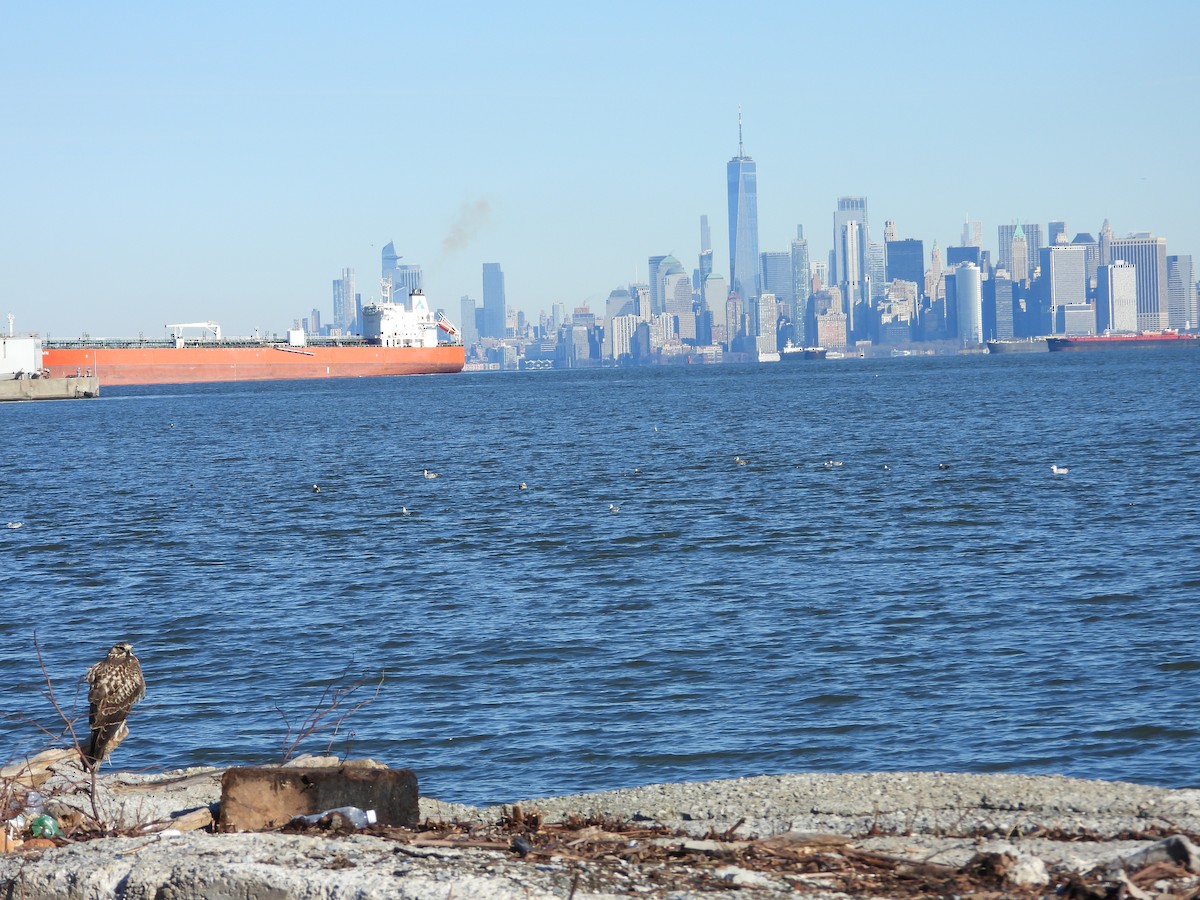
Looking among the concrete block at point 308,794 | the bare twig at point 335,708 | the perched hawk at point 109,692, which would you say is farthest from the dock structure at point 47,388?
the concrete block at point 308,794

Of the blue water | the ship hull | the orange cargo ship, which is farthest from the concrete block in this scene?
the ship hull

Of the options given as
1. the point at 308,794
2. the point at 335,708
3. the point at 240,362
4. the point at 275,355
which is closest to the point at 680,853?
the point at 308,794

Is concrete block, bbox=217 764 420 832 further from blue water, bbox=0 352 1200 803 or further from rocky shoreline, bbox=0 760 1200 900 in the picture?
blue water, bbox=0 352 1200 803

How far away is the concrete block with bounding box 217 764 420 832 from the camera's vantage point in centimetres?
693

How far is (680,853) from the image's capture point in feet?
19.9

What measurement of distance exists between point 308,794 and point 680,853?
2.02 metres

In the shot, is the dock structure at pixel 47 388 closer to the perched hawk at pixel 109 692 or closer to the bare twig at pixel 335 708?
the bare twig at pixel 335 708

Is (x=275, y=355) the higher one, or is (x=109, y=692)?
(x=275, y=355)

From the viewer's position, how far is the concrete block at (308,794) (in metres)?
6.93

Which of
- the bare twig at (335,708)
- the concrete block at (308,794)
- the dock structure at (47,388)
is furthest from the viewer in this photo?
the dock structure at (47,388)

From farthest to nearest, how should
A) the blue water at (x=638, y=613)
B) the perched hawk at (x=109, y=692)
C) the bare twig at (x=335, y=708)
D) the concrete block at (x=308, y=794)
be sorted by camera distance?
the bare twig at (x=335, y=708), the blue water at (x=638, y=613), the perched hawk at (x=109, y=692), the concrete block at (x=308, y=794)

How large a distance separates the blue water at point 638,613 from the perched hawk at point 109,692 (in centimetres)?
249

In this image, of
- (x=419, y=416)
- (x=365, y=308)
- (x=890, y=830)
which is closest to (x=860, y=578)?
(x=890, y=830)

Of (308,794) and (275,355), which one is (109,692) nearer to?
(308,794)
